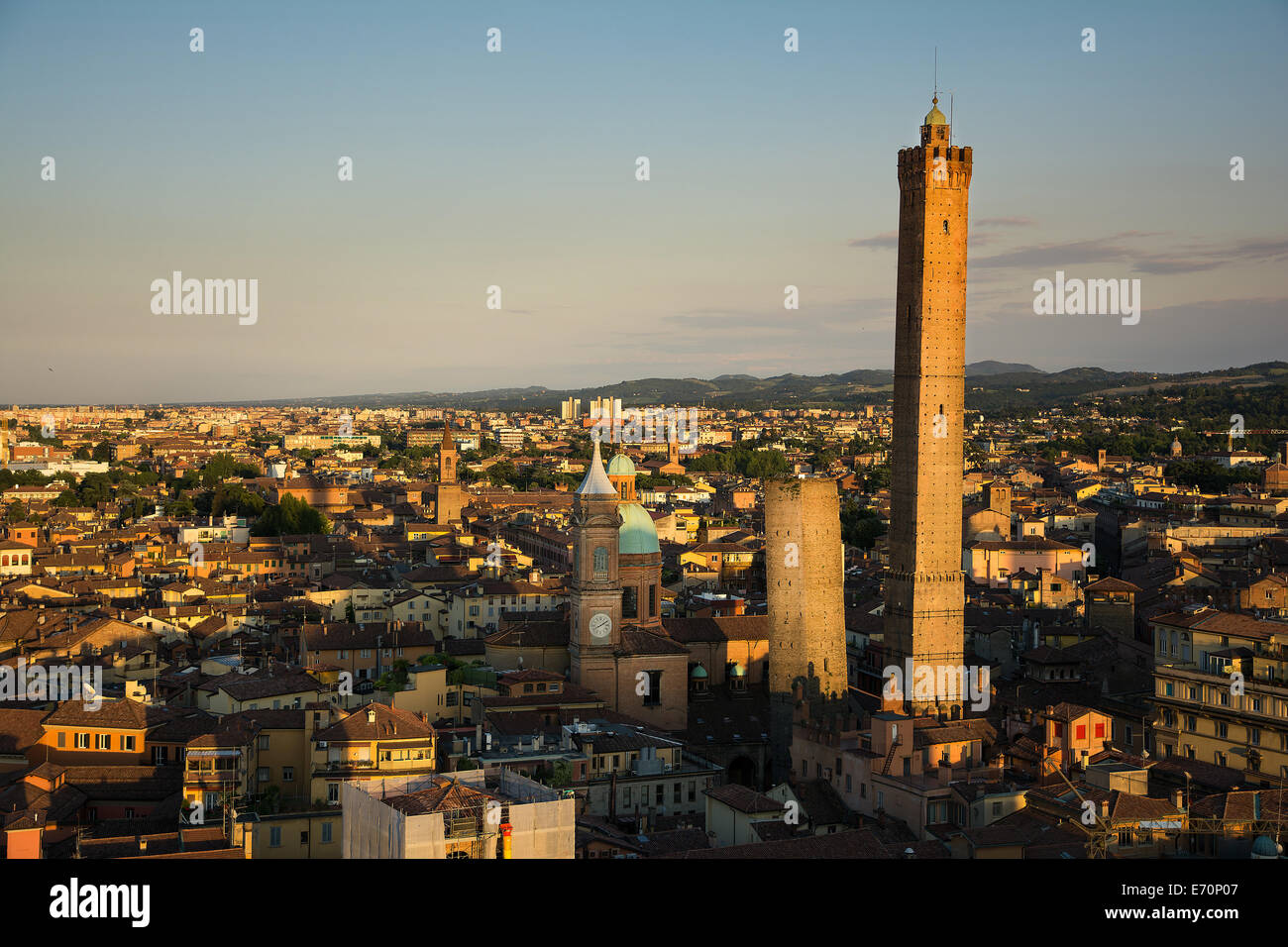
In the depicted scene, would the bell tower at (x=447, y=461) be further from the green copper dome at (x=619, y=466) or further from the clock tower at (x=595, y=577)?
the clock tower at (x=595, y=577)

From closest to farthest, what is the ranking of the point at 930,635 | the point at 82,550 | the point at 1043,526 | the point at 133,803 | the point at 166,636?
the point at 133,803
the point at 930,635
the point at 166,636
the point at 82,550
the point at 1043,526

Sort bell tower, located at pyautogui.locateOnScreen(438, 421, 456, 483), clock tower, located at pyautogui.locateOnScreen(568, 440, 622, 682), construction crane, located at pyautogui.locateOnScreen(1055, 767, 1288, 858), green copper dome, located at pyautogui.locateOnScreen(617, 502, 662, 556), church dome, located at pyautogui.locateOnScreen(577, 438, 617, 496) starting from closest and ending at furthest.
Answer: construction crane, located at pyautogui.locateOnScreen(1055, 767, 1288, 858) → clock tower, located at pyautogui.locateOnScreen(568, 440, 622, 682) → church dome, located at pyautogui.locateOnScreen(577, 438, 617, 496) → green copper dome, located at pyautogui.locateOnScreen(617, 502, 662, 556) → bell tower, located at pyautogui.locateOnScreen(438, 421, 456, 483)

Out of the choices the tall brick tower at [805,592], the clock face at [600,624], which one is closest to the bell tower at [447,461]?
the clock face at [600,624]

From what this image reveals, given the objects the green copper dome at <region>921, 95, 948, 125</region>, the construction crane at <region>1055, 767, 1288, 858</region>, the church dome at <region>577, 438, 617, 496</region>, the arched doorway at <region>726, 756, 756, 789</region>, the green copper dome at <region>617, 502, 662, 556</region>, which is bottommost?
the arched doorway at <region>726, 756, 756, 789</region>

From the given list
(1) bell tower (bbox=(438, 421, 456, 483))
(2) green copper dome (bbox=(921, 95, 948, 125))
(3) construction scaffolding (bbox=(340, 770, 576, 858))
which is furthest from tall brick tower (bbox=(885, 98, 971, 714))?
(1) bell tower (bbox=(438, 421, 456, 483))

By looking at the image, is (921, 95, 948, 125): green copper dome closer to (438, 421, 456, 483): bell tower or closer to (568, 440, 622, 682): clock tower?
(568, 440, 622, 682): clock tower
